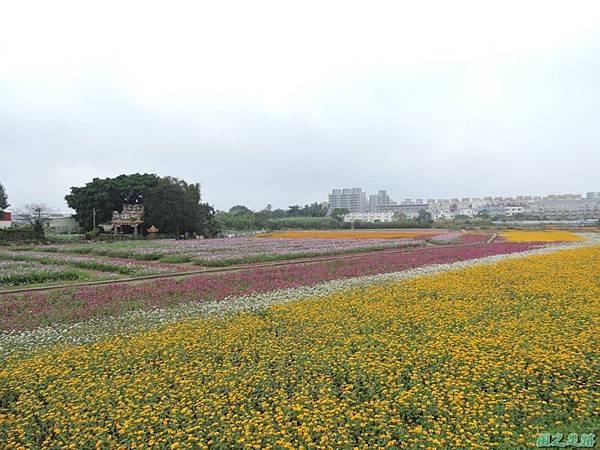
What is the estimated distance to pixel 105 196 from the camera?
57312 mm

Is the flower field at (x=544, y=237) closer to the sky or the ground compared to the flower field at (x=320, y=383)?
closer to the ground

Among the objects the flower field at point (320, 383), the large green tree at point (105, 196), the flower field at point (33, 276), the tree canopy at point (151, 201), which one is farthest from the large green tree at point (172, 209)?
the flower field at point (320, 383)

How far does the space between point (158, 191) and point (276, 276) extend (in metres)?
39.7

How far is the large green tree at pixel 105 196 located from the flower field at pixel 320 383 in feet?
177

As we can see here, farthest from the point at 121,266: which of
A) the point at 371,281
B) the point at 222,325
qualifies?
the point at 222,325

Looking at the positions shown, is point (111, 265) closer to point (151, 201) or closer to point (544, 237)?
point (151, 201)

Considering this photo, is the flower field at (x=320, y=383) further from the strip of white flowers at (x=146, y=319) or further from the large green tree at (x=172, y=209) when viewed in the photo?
the large green tree at (x=172, y=209)

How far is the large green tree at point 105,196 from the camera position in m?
58.2

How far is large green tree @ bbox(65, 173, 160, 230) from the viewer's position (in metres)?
58.2

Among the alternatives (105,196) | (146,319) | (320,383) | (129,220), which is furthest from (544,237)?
(105,196)

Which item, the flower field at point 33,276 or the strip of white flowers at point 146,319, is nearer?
the strip of white flowers at point 146,319

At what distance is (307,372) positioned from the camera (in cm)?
595

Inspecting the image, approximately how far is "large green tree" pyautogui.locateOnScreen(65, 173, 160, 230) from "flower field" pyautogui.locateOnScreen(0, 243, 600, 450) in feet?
177

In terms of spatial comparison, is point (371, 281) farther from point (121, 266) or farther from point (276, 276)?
point (121, 266)
